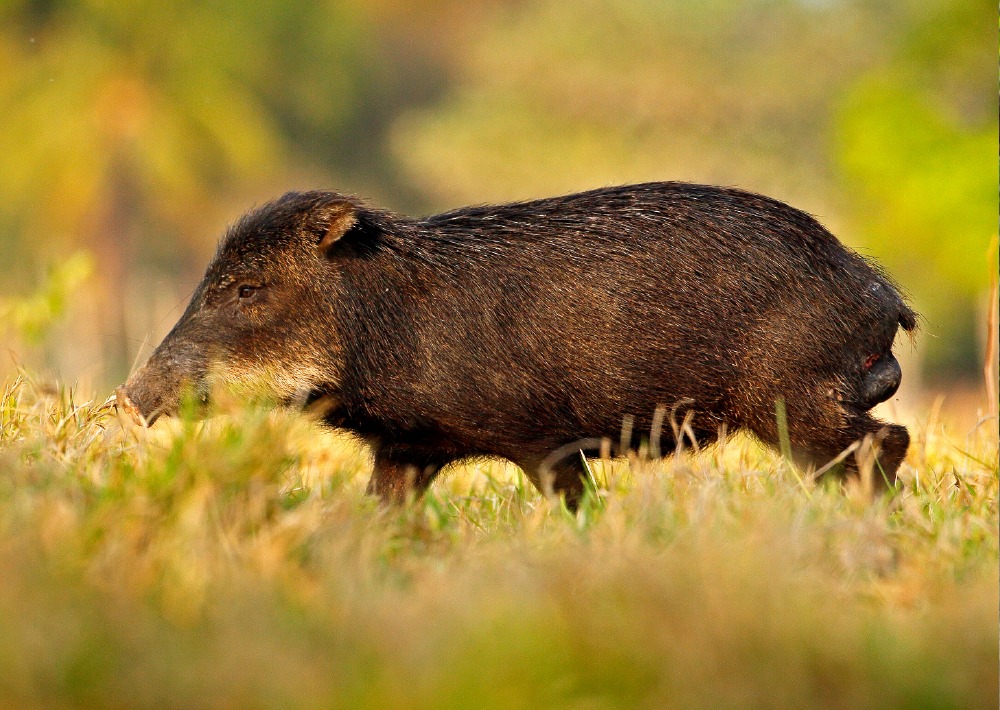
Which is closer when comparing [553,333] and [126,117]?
[553,333]

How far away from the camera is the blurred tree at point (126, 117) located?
25.9m

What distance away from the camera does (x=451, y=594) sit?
276cm

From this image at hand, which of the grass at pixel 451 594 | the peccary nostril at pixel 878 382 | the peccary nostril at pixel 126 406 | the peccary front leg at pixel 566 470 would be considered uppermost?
the peccary nostril at pixel 878 382

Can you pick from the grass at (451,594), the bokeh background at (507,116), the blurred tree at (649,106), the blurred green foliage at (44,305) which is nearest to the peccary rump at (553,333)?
the grass at (451,594)

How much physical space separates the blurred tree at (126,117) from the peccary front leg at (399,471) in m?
20.1

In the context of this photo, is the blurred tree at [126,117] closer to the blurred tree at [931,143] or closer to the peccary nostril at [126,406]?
the blurred tree at [931,143]

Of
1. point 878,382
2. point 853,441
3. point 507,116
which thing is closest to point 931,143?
point 507,116

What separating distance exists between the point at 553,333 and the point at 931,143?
17365mm

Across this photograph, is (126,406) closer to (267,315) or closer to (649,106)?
(267,315)

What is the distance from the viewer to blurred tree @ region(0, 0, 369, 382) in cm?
2586

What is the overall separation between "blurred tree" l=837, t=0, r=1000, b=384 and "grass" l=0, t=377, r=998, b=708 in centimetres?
1606

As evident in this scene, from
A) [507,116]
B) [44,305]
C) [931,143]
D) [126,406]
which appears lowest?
[126,406]

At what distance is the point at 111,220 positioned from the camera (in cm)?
2667

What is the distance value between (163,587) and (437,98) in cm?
3695
